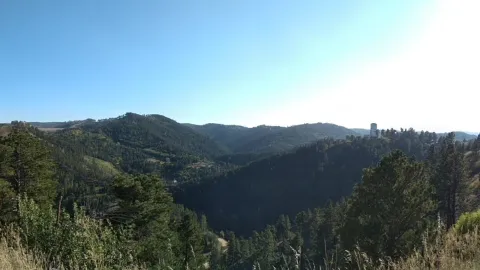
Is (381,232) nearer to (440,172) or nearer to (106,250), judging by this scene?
(106,250)

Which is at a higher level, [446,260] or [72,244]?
[446,260]

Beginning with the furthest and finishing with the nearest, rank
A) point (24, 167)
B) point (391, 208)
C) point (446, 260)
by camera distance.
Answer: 1. point (24, 167)
2. point (391, 208)
3. point (446, 260)

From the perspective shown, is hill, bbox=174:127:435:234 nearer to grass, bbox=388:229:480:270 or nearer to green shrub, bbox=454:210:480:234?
green shrub, bbox=454:210:480:234

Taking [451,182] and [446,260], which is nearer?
[446,260]

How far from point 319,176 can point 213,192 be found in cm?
5781

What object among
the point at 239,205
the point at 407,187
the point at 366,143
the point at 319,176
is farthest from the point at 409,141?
the point at 407,187

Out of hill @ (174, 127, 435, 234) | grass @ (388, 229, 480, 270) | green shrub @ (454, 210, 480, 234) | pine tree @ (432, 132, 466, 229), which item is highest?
grass @ (388, 229, 480, 270)

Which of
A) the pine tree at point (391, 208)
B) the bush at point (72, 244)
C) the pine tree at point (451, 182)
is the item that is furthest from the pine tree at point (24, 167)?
the pine tree at point (451, 182)

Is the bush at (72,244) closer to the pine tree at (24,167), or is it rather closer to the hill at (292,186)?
the pine tree at (24,167)

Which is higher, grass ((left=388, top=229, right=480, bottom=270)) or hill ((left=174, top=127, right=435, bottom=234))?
grass ((left=388, top=229, right=480, bottom=270))

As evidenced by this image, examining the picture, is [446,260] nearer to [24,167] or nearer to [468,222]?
[468,222]

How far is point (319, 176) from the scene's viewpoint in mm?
182875

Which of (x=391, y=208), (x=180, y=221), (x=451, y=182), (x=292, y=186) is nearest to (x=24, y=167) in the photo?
(x=180, y=221)

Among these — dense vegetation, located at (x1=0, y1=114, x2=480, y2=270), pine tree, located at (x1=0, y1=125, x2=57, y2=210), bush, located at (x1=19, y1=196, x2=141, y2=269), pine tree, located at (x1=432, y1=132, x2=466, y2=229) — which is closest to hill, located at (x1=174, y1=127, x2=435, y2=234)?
dense vegetation, located at (x1=0, y1=114, x2=480, y2=270)
